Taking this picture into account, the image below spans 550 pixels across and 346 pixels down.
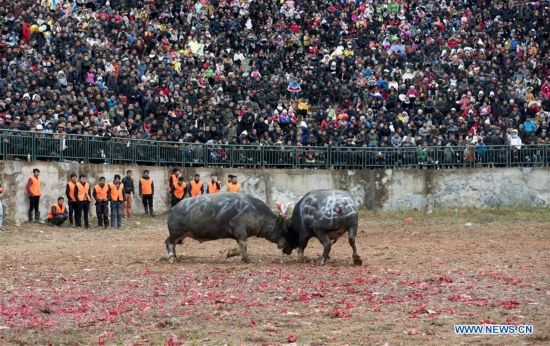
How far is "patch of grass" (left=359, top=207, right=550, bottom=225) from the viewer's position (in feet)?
123

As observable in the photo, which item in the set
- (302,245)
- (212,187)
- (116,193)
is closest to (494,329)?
(302,245)

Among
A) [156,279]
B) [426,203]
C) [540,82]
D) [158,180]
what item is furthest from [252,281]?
[540,82]

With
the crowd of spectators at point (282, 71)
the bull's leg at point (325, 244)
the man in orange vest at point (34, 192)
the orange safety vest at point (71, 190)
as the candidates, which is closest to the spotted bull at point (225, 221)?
the bull's leg at point (325, 244)

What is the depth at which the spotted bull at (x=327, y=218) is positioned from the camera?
24.0 m

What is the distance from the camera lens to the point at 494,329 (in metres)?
14.9

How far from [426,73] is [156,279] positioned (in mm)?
26949

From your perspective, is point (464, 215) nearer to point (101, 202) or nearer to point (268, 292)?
point (101, 202)

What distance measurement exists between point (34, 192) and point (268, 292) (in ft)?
54.3

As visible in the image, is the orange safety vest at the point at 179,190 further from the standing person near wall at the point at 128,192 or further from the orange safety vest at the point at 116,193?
the orange safety vest at the point at 116,193

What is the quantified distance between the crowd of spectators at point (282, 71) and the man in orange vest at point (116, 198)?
2609 millimetres

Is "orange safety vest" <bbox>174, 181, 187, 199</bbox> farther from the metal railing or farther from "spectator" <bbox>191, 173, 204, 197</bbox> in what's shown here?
the metal railing

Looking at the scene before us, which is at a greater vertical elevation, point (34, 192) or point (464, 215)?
point (34, 192)

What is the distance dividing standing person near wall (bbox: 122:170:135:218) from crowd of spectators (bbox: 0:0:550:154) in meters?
1.58

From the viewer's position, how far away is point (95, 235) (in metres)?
32.9
